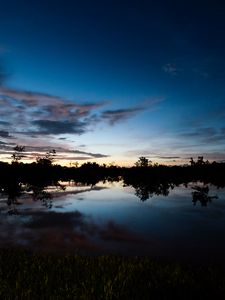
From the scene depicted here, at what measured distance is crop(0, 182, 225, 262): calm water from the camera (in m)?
19.3

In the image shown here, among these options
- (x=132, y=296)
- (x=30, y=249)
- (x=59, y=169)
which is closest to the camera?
(x=132, y=296)

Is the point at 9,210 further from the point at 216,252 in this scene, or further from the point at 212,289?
the point at 212,289

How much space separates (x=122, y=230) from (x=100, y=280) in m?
12.9

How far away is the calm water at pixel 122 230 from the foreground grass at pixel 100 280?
7.60ft

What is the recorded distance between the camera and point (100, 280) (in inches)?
459

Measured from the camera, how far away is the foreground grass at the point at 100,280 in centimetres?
1048

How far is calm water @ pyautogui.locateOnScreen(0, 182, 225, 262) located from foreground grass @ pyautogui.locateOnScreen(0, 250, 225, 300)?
2.32 metres

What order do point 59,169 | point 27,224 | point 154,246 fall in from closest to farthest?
1. point 154,246
2. point 27,224
3. point 59,169

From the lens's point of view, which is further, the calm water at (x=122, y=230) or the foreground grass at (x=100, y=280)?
the calm water at (x=122, y=230)

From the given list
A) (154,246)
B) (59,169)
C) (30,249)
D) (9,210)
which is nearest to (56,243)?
(30,249)

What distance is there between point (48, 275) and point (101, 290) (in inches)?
82.3

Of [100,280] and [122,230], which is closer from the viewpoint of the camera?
[100,280]

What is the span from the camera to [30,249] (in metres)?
18.7

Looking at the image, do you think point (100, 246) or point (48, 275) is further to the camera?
point (100, 246)
